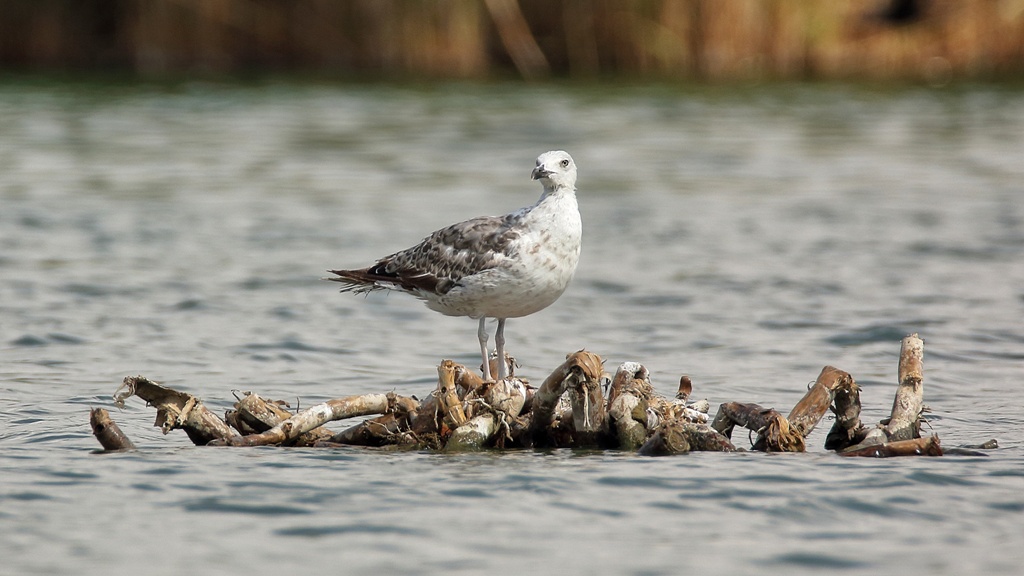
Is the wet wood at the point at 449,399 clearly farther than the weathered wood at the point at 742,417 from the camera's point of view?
No

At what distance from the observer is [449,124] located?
80.5 ft

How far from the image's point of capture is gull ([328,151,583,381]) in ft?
26.0

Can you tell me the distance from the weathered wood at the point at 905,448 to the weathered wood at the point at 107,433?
12.1ft

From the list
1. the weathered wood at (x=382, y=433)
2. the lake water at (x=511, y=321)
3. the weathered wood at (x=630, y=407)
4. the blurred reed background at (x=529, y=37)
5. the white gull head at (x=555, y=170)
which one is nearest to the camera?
the lake water at (x=511, y=321)

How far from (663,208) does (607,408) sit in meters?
10.6

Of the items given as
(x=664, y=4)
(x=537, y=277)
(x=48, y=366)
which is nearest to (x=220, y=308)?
(x=48, y=366)

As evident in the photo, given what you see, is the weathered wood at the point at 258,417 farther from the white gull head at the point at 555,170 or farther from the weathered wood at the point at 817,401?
the weathered wood at the point at 817,401

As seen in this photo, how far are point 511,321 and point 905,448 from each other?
5291mm

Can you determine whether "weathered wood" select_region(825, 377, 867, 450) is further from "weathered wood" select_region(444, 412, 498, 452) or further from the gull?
"weathered wood" select_region(444, 412, 498, 452)

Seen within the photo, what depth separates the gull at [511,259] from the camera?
7910 mm

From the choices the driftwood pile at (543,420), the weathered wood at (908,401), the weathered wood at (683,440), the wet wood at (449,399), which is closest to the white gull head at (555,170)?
the driftwood pile at (543,420)

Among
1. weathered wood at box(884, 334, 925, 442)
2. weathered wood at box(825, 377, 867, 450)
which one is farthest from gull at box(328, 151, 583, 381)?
weathered wood at box(884, 334, 925, 442)

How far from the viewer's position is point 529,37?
92.5 ft

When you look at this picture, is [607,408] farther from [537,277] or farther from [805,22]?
[805,22]
